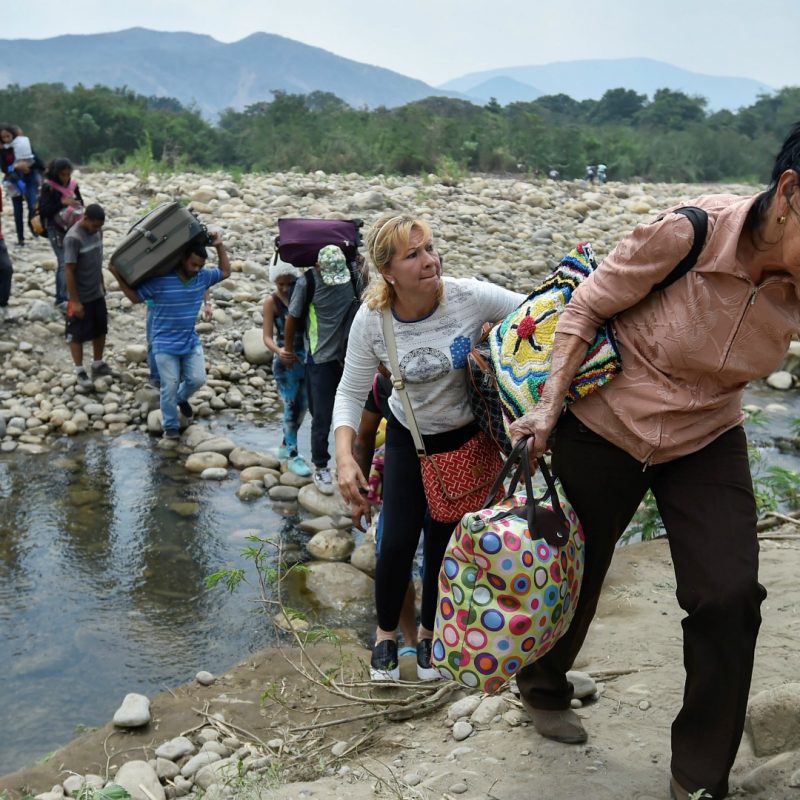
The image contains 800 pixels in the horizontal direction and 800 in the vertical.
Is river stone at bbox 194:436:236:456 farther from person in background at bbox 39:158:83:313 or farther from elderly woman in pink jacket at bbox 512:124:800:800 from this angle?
elderly woman in pink jacket at bbox 512:124:800:800

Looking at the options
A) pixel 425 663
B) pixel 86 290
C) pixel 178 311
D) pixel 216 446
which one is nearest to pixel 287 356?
pixel 178 311

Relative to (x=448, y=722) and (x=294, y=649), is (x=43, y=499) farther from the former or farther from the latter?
(x=448, y=722)

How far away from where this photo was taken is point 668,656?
12.2ft

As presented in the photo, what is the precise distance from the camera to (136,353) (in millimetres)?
8961

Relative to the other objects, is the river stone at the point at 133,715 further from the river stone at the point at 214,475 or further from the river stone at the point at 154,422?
the river stone at the point at 154,422

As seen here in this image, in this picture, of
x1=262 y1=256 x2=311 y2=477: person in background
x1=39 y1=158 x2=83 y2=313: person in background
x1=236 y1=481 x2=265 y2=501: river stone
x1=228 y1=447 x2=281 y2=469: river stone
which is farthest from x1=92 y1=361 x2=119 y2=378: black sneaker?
x1=236 y1=481 x2=265 y2=501: river stone

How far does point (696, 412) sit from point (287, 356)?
4.21 metres

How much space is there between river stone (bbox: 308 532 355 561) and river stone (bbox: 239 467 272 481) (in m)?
1.11

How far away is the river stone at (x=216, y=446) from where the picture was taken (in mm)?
7516

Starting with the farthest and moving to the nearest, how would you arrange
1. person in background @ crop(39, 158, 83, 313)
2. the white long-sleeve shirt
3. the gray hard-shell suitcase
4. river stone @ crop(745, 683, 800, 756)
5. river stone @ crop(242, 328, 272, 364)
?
person in background @ crop(39, 158, 83, 313) < river stone @ crop(242, 328, 272, 364) < the gray hard-shell suitcase < the white long-sleeve shirt < river stone @ crop(745, 683, 800, 756)

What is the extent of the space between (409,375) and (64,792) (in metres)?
1.88

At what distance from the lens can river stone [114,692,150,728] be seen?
3.91m

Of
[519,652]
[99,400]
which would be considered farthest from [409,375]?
[99,400]

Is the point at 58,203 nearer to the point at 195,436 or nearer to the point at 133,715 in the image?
the point at 195,436
